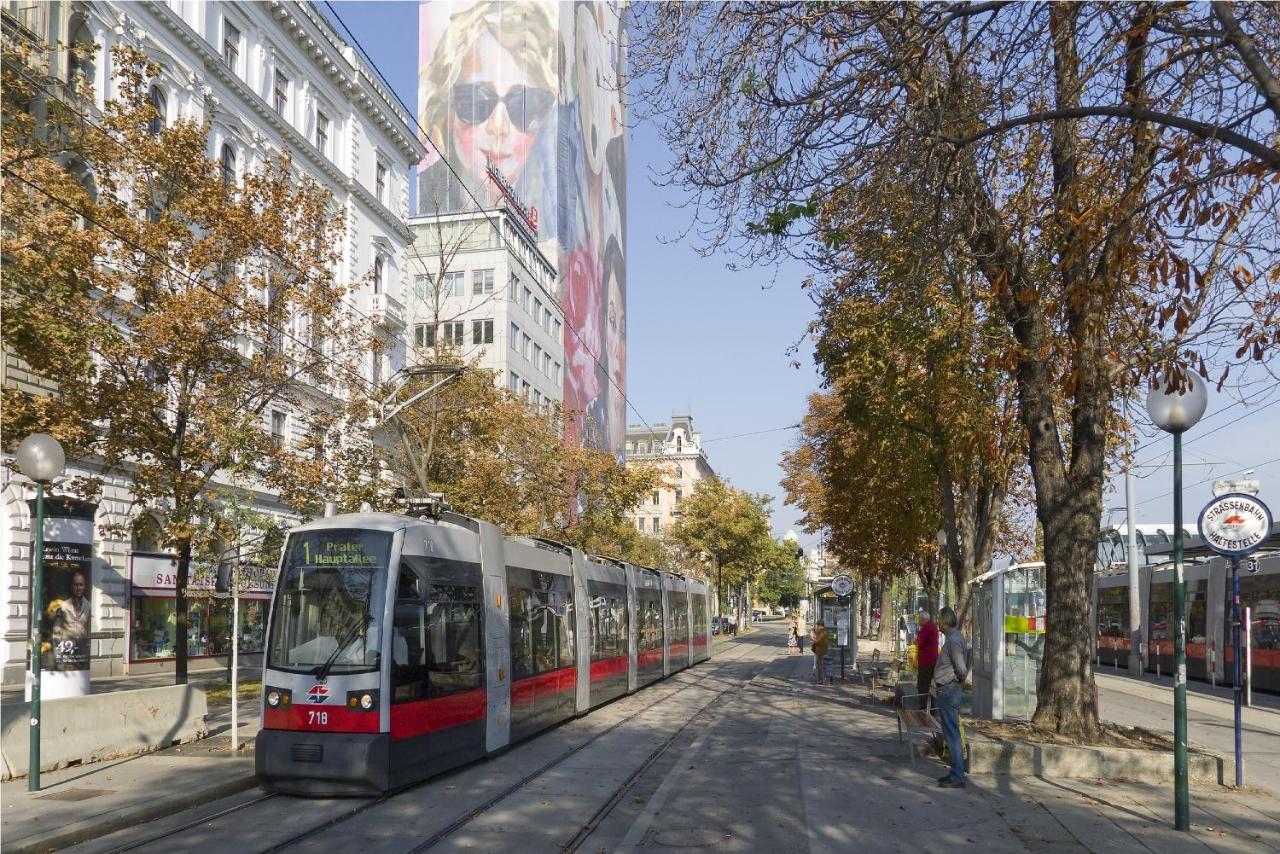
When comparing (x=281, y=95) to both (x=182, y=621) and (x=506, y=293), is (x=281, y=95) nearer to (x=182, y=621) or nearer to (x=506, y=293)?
(x=182, y=621)

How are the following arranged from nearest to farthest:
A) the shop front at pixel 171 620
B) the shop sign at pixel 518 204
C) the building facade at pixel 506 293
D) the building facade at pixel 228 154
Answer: the building facade at pixel 228 154 < the shop front at pixel 171 620 < the building facade at pixel 506 293 < the shop sign at pixel 518 204

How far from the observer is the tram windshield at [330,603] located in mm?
11477

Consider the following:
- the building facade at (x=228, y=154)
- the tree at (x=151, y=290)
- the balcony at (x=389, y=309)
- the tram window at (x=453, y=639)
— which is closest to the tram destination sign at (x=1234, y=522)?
the tram window at (x=453, y=639)

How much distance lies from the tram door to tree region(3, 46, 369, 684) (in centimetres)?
531

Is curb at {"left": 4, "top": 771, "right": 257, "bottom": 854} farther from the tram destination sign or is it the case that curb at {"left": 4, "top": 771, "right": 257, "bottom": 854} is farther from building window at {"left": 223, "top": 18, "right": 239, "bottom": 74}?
building window at {"left": 223, "top": 18, "right": 239, "bottom": 74}

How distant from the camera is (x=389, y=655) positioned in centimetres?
1147

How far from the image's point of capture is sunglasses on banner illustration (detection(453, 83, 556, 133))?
78375 millimetres

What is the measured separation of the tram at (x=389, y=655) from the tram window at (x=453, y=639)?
0.9 inches

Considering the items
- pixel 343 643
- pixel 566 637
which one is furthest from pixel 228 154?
pixel 343 643

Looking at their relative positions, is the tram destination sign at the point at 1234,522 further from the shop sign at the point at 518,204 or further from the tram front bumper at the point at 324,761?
the shop sign at the point at 518,204

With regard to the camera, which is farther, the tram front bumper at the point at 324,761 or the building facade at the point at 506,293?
the building facade at the point at 506,293

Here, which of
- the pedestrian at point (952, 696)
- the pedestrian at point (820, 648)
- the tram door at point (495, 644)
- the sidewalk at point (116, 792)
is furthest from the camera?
the pedestrian at point (820, 648)

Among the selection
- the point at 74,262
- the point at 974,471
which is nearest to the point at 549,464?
the point at 974,471

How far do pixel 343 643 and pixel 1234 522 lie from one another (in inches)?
361
